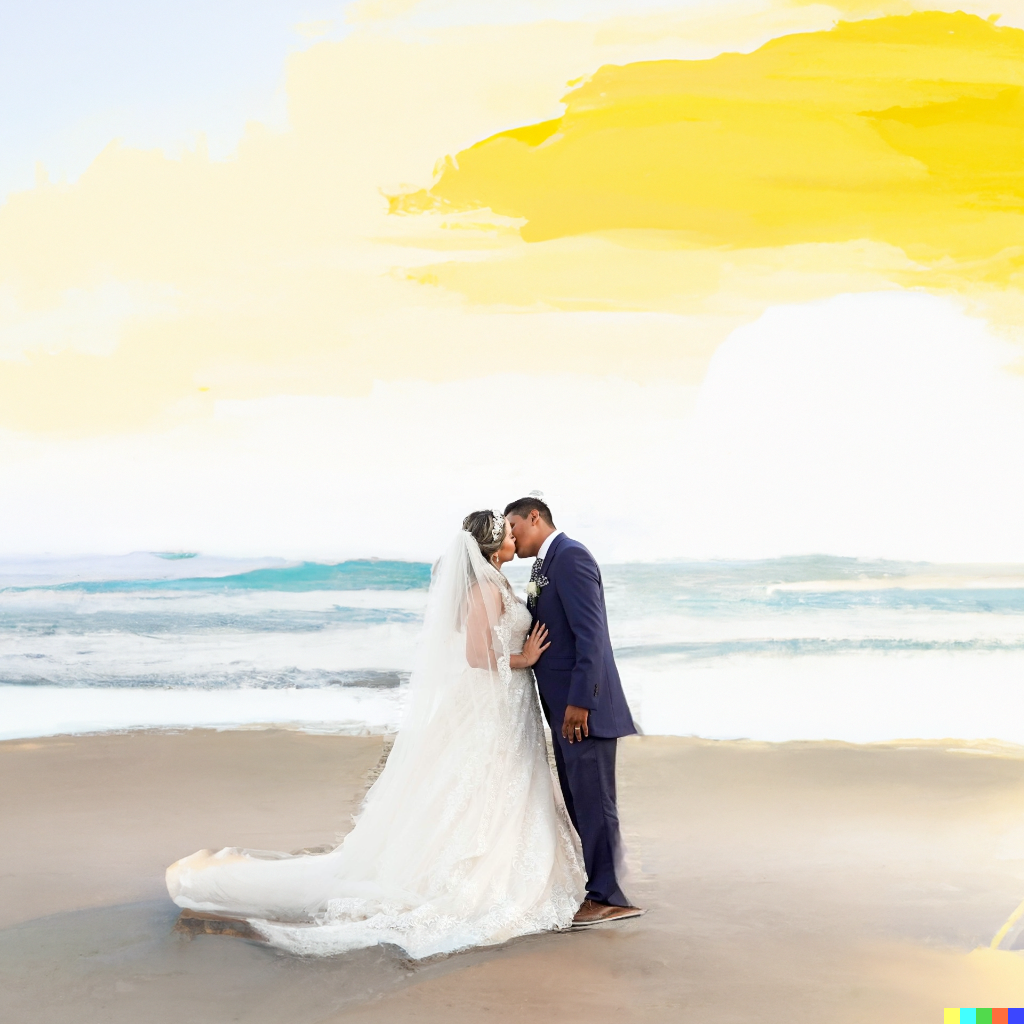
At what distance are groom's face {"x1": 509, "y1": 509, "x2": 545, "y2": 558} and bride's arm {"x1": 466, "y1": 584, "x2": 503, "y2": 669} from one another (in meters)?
0.19

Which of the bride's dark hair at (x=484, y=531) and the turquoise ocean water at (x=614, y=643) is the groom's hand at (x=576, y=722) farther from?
the turquoise ocean water at (x=614, y=643)

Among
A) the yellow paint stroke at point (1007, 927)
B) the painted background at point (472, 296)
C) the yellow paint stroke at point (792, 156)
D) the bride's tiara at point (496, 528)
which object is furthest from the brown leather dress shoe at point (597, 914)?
the yellow paint stroke at point (792, 156)

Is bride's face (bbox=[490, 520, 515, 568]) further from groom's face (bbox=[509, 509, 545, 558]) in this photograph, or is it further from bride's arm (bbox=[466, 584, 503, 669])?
bride's arm (bbox=[466, 584, 503, 669])

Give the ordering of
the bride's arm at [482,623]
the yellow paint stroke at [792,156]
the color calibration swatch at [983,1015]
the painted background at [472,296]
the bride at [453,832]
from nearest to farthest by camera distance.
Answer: the color calibration swatch at [983,1015] → the bride at [453,832] → the bride's arm at [482,623] → the painted background at [472,296] → the yellow paint stroke at [792,156]

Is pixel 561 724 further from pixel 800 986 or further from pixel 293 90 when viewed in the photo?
pixel 293 90

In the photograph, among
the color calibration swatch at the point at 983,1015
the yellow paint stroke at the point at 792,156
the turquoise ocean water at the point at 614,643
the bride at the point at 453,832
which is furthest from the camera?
the yellow paint stroke at the point at 792,156

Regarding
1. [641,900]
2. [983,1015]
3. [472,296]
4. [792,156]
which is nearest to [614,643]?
[472,296]

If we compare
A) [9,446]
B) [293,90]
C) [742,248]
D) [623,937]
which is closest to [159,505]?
[9,446]

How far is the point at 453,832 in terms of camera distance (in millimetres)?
3283

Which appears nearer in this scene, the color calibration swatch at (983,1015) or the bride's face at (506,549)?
the color calibration swatch at (983,1015)

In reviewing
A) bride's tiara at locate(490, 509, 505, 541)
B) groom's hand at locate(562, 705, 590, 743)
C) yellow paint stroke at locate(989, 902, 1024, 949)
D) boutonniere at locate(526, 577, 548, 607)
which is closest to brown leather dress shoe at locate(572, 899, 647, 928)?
groom's hand at locate(562, 705, 590, 743)

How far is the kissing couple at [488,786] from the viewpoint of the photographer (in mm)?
3225

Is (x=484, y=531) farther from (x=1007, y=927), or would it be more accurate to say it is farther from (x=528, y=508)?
(x=1007, y=927)

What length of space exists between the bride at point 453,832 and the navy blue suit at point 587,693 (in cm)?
7
